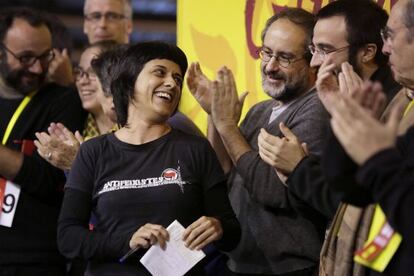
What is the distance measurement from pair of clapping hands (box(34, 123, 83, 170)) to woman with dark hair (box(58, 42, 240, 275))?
1.81ft

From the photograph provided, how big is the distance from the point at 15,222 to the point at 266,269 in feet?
3.92

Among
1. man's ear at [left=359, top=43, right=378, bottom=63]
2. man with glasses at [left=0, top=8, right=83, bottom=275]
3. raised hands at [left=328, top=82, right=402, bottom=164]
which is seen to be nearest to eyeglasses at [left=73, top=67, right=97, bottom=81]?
man with glasses at [left=0, top=8, right=83, bottom=275]

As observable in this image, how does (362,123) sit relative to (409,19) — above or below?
below

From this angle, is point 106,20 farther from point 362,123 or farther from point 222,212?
point 362,123

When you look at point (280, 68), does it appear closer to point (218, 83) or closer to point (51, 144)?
point (218, 83)

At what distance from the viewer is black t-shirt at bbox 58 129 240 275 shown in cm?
271

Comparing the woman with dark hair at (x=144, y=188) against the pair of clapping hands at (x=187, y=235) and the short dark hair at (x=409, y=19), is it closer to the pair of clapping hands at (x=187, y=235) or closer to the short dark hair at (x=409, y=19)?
the pair of clapping hands at (x=187, y=235)

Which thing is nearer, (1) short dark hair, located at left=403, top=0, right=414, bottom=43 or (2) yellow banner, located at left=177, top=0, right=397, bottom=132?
(1) short dark hair, located at left=403, top=0, right=414, bottom=43

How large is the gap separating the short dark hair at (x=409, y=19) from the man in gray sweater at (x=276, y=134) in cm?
55

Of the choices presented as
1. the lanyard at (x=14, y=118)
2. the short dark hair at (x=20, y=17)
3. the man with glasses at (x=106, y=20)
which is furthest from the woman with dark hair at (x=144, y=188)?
the man with glasses at (x=106, y=20)

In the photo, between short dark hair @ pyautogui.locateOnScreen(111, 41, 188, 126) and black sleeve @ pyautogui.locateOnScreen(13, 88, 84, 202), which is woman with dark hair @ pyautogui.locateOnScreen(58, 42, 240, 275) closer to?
short dark hair @ pyautogui.locateOnScreen(111, 41, 188, 126)

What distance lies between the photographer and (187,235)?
2.63 meters

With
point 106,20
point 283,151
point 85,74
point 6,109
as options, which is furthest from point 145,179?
point 106,20

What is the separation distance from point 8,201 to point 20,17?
919 millimetres
